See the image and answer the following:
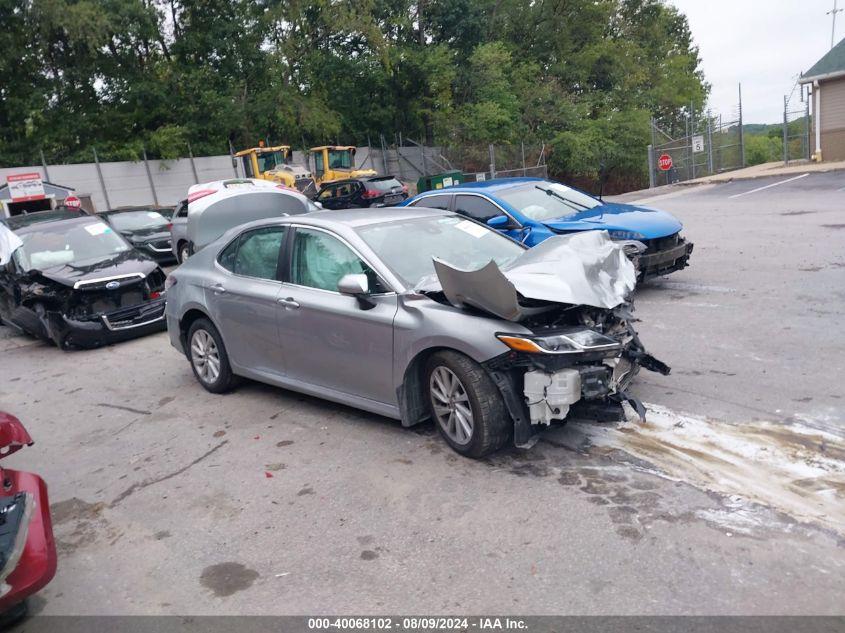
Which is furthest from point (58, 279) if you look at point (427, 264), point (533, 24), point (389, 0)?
point (533, 24)

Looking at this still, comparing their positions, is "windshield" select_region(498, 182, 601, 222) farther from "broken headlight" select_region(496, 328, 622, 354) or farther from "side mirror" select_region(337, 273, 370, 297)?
"broken headlight" select_region(496, 328, 622, 354)

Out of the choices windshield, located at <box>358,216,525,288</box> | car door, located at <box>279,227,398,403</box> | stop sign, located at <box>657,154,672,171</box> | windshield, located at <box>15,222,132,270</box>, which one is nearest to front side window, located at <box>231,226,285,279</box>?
car door, located at <box>279,227,398,403</box>

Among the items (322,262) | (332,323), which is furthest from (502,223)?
(332,323)

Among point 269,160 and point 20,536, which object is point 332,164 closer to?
point 269,160

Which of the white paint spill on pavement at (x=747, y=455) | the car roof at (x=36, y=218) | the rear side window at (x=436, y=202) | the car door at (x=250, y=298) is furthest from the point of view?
the car roof at (x=36, y=218)

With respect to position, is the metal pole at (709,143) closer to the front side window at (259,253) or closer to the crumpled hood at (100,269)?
the crumpled hood at (100,269)

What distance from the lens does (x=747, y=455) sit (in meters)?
4.46

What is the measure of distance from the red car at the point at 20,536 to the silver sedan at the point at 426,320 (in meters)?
2.21

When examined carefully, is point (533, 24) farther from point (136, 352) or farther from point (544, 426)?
point (544, 426)

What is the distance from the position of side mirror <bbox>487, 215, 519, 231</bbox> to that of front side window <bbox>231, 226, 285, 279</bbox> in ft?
11.4

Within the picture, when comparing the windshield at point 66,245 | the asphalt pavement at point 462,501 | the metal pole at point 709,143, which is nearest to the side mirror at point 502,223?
the asphalt pavement at point 462,501

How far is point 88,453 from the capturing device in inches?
224

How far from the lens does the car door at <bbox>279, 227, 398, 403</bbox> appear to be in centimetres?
504

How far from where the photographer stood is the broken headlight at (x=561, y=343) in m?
4.31
